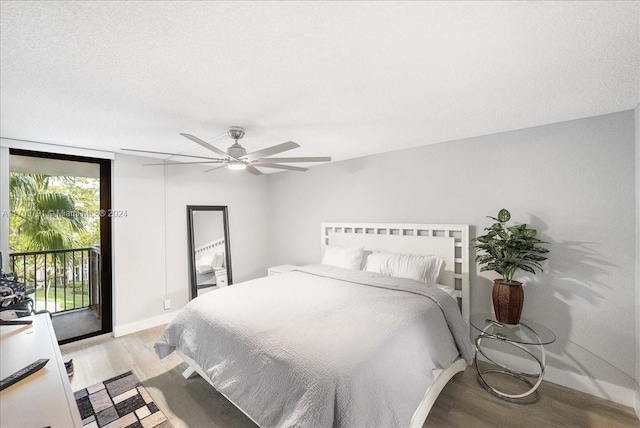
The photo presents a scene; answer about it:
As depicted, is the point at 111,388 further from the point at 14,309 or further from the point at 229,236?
the point at 229,236

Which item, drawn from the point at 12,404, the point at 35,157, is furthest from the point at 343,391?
the point at 35,157

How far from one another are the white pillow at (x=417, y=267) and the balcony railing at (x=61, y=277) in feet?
12.4

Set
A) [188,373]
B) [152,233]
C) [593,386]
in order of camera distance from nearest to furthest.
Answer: [593,386]
[188,373]
[152,233]

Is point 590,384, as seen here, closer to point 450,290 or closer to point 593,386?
point 593,386

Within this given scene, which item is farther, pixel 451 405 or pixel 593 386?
pixel 593 386

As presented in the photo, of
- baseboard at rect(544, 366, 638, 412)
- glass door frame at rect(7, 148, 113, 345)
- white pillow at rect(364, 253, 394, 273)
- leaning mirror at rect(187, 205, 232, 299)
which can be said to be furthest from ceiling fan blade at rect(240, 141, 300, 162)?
baseboard at rect(544, 366, 638, 412)

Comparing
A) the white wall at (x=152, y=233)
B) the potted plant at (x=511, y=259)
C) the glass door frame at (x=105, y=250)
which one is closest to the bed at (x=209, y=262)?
the white wall at (x=152, y=233)

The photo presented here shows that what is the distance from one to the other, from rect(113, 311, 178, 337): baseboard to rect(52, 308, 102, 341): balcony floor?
0.94 feet

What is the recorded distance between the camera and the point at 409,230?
3.45 metres

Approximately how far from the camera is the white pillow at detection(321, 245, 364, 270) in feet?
12.0

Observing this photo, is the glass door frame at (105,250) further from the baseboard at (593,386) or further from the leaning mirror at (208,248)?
the baseboard at (593,386)

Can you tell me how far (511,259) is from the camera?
241 centimetres

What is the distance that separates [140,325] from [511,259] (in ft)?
14.4

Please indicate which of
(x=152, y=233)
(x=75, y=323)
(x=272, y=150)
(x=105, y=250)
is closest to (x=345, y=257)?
(x=272, y=150)
